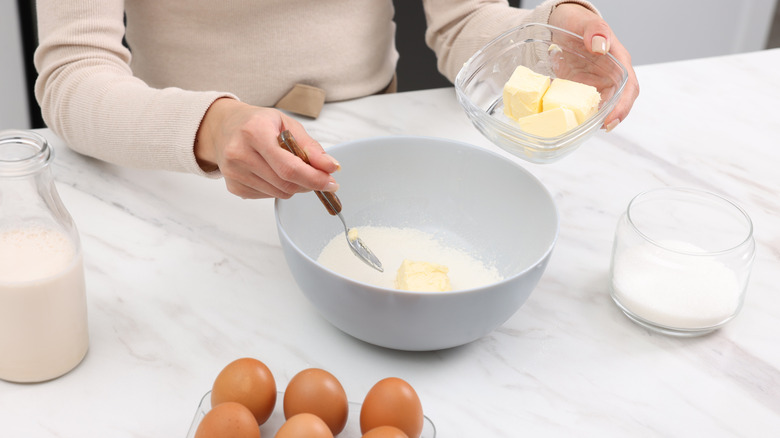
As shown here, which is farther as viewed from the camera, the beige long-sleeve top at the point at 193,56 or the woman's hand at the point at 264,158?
the beige long-sleeve top at the point at 193,56

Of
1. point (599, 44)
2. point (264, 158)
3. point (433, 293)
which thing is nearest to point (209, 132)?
point (264, 158)

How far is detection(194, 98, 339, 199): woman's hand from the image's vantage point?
811 mm

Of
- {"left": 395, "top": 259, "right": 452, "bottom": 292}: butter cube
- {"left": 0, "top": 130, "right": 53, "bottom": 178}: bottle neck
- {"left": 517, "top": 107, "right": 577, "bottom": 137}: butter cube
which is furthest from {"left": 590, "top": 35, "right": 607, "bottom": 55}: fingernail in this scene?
{"left": 0, "top": 130, "right": 53, "bottom": 178}: bottle neck

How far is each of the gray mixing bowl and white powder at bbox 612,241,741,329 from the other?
126 millimetres

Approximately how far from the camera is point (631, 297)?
91 cm

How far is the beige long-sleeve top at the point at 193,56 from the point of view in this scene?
3.33 ft

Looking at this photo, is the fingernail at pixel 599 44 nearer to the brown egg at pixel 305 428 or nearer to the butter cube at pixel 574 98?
the butter cube at pixel 574 98

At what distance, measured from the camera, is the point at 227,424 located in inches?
25.7

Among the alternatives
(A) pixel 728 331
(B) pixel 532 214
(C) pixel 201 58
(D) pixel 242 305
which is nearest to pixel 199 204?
(D) pixel 242 305

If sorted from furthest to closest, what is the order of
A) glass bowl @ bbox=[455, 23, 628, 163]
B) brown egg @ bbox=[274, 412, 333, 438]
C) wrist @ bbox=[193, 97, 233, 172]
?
glass bowl @ bbox=[455, 23, 628, 163] < wrist @ bbox=[193, 97, 233, 172] < brown egg @ bbox=[274, 412, 333, 438]

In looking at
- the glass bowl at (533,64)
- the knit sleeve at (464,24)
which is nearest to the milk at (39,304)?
the glass bowl at (533,64)

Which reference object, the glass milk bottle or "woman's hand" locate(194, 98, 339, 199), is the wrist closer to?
"woman's hand" locate(194, 98, 339, 199)

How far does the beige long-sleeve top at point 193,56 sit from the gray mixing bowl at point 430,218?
0.65 ft

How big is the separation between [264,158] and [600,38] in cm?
52
